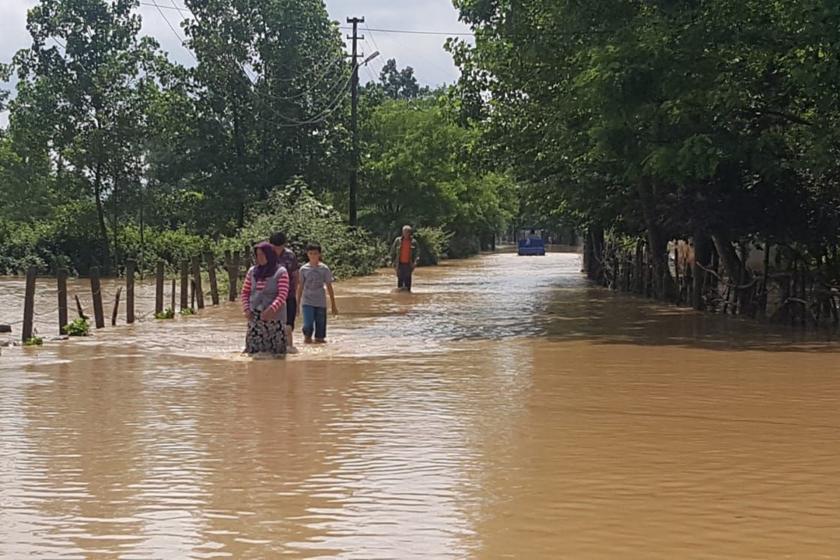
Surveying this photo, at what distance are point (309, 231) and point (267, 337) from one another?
76.0 feet

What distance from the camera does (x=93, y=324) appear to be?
69.0 ft

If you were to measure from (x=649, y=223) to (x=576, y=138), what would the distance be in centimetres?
430

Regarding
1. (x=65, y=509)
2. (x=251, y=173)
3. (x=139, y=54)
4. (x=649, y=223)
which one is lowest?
(x=65, y=509)

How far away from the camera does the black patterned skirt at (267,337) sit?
1443 centimetres

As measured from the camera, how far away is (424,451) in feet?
27.9

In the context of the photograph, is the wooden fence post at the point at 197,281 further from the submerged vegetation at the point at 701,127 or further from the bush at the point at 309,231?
the bush at the point at 309,231

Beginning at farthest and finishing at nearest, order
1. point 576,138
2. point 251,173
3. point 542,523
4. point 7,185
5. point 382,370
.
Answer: point 7,185 → point 251,173 → point 576,138 → point 382,370 → point 542,523

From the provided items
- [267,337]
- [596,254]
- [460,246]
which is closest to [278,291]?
[267,337]

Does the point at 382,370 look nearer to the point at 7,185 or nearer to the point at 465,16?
the point at 465,16

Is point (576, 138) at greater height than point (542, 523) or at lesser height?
greater

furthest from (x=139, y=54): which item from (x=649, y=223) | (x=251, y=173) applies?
(x=649, y=223)

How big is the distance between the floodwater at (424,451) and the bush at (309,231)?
20.0 meters

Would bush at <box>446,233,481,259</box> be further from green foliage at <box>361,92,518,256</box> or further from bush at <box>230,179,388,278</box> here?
bush at <box>230,179,388,278</box>

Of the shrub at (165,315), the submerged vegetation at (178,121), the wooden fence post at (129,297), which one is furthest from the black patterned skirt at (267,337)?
the submerged vegetation at (178,121)
